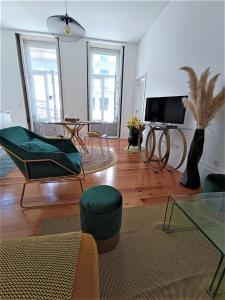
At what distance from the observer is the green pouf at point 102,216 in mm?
1217

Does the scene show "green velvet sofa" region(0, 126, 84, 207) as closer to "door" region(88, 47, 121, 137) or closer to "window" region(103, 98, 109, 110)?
"door" region(88, 47, 121, 137)

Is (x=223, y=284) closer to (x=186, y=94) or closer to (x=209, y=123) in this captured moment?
(x=209, y=123)

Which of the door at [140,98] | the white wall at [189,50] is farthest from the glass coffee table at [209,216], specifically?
the door at [140,98]

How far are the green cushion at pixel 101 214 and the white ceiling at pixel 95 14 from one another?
3894 millimetres

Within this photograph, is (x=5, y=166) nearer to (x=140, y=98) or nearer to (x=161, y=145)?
(x=161, y=145)

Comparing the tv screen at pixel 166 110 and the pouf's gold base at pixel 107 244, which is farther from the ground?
the tv screen at pixel 166 110

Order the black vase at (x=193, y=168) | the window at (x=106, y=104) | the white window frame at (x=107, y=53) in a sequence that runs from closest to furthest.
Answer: the black vase at (x=193, y=168), the white window frame at (x=107, y=53), the window at (x=106, y=104)

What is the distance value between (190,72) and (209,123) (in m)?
0.77

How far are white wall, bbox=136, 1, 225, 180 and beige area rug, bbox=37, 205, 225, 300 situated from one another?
1.28 meters

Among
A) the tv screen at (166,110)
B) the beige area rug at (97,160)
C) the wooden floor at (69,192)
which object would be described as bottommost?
the wooden floor at (69,192)

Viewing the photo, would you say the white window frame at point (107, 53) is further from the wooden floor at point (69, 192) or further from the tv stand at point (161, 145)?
the wooden floor at point (69, 192)

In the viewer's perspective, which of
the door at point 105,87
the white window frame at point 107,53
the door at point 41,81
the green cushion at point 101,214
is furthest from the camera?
the door at point 105,87

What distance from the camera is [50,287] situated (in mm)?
508

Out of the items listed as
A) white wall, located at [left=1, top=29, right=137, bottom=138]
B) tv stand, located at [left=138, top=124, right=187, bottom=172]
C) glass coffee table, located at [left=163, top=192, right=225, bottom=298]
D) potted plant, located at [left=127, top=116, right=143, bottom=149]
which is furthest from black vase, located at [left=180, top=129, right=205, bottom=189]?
white wall, located at [left=1, top=29, right=137, bottom=138]
